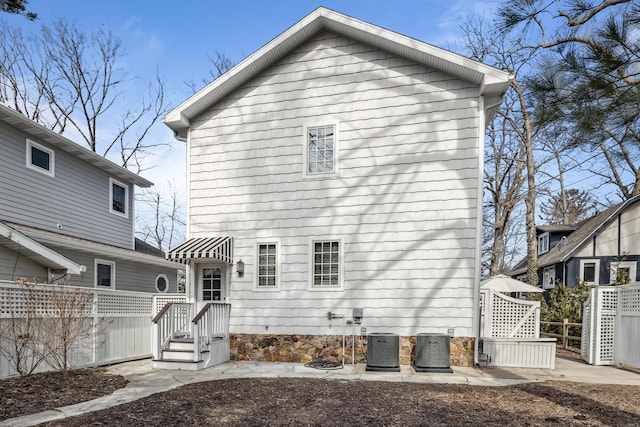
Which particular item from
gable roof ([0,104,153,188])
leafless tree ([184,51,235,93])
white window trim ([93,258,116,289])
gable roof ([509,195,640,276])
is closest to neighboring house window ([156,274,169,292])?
white window trim ([93,258,116,289])

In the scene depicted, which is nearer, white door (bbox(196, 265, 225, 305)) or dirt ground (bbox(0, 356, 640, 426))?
dirt ground (bbox(0, 356, 640, 426))

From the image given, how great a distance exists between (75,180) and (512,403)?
12252 millimetres

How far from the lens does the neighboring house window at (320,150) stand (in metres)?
8.43

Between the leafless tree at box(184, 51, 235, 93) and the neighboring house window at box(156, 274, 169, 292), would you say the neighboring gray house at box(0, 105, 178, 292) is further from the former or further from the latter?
the leafless tree at box(184, 51, 235, 93)

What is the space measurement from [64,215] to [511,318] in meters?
11.9

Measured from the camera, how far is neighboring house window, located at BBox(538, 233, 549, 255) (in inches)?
810

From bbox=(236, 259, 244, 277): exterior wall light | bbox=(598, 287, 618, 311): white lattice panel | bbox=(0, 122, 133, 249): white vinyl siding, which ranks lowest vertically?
bbox=(598, 287, 618, 311): white lattice panel

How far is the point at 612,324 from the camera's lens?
8.32m

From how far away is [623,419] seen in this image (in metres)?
4.47

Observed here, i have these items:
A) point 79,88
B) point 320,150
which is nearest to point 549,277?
point 320,150

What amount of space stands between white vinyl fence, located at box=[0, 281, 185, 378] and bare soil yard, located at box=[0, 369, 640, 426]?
2.94 feet

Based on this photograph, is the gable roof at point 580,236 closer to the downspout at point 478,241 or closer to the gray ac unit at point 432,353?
the downspout at point 478,241

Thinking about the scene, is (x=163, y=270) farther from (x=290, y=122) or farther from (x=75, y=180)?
(x=290, y=122)

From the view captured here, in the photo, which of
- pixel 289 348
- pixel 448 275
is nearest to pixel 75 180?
pixel 289 348
